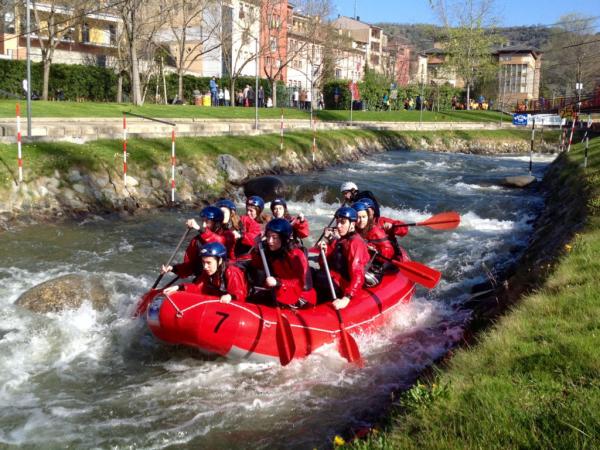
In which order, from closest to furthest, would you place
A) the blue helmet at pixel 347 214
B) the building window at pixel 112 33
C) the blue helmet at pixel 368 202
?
1. the blue helmet at pixel 347 214
2. the blue helmet at pixel 368 202
3. the building window at pixel 112 33

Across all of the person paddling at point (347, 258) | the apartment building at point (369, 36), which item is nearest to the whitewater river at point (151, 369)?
the person paddling at point (347, 258)

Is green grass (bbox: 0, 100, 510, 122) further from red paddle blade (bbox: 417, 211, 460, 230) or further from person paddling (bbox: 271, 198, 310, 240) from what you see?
red paddle blade (bbox: 417, 211, 460, 230)

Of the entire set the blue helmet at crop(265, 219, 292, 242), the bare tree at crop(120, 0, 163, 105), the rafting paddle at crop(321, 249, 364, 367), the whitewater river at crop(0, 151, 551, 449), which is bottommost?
the whitewater river at crop(0, 151, 551, 449)

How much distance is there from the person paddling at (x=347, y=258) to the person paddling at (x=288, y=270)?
1.27 ft

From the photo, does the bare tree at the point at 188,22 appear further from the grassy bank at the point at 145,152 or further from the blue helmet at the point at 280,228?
the blue helmet at the point at 280,228

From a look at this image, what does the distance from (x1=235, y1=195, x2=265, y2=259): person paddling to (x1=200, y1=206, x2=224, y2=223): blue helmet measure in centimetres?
66

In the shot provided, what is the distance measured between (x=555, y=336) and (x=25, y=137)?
1186cm

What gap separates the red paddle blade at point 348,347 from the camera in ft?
20.2

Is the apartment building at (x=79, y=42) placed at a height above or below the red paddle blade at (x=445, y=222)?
above

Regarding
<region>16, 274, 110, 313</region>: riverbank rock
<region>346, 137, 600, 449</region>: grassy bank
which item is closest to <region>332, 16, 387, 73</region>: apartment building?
<region>16, 274, 110, 313</region>: riverbank rock

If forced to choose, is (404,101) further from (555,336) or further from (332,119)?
(555,336)

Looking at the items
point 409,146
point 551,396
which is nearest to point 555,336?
point 551,396

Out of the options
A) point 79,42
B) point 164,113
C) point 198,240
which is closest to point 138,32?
point 164,113

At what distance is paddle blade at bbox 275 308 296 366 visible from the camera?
19.5ft
